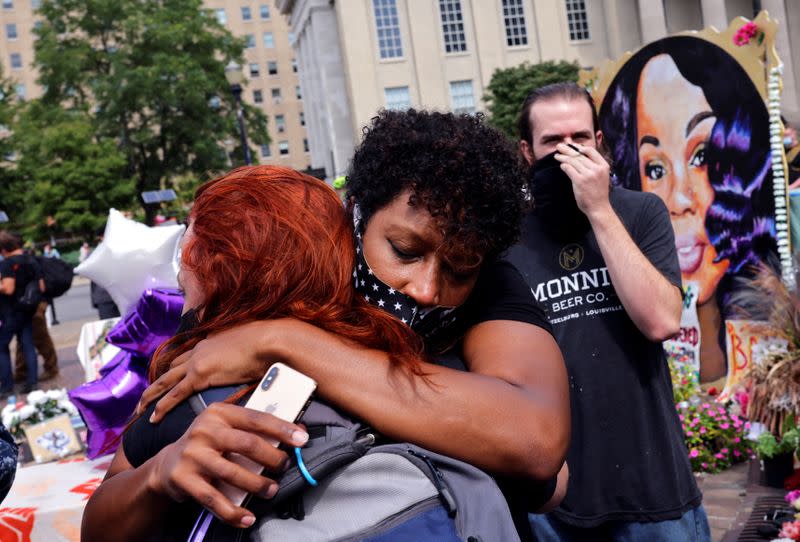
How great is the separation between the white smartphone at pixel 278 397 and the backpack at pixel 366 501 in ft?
0.17

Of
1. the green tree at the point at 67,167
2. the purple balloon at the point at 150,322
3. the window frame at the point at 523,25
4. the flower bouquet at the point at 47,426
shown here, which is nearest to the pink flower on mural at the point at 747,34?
the purple balloon at the point at 150,322

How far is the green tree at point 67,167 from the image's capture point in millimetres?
47219

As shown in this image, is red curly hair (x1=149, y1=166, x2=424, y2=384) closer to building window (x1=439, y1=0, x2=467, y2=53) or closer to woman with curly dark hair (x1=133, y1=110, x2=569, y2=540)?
woman with curly dark hair (x1=133, y1=110, x2=569, y2=540)

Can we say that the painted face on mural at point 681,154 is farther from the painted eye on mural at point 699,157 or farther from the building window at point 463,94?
the building window at point 463,94

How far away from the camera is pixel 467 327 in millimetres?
1521

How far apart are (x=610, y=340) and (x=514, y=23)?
175 feet

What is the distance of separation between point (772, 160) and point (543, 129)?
448cm

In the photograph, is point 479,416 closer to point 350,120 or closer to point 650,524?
point 650,524

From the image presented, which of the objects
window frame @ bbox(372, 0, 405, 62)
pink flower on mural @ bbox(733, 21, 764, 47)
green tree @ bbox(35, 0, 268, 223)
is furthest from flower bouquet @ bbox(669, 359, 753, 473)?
window frame @ bbox(372, 0, 405, 62)

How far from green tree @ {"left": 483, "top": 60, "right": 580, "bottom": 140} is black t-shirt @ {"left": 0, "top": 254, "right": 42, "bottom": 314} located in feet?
115

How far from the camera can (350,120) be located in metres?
54.9

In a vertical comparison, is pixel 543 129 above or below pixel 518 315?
above

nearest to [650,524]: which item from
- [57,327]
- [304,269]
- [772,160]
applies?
[304,269]

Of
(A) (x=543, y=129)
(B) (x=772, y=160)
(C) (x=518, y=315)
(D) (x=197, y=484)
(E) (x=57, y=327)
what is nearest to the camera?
(D) (x=197, y=484)
